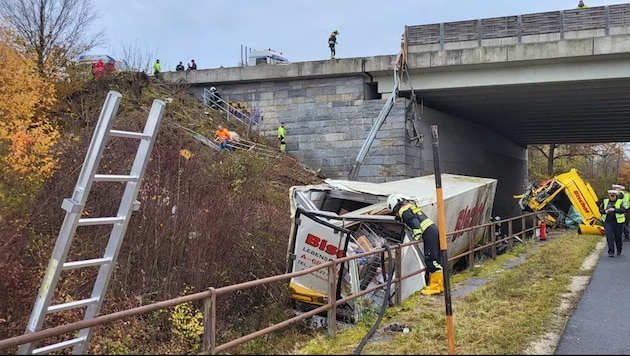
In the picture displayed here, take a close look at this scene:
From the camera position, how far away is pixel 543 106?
69.9 feet

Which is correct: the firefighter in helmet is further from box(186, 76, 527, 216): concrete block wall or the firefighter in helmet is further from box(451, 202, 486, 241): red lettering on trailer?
box(186, 76, 527, 216): concrete block wall

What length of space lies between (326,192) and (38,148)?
16.9 ft

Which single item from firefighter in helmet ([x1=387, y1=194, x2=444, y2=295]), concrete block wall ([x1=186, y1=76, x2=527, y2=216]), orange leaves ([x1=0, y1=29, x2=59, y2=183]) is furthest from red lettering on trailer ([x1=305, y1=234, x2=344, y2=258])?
concrete block wall ([x1=186, y1=76, x2=527, y2=216])

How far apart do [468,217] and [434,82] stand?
6.67 m

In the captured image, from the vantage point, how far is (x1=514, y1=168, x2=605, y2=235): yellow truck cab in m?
17.8

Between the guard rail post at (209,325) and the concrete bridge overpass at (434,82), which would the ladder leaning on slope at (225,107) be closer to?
the concrete bridge overpass at (434,82)

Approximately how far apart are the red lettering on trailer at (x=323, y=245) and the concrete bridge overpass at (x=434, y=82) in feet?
31.3

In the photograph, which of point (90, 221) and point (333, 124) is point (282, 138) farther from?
point (90, 221)

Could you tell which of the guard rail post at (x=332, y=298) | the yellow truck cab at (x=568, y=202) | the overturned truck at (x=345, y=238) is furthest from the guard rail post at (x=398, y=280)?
the yellow truck cab at (x=568, y=202)

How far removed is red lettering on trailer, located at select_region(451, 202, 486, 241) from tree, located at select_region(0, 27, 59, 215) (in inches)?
305

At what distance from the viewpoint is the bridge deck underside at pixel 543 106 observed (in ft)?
58.4

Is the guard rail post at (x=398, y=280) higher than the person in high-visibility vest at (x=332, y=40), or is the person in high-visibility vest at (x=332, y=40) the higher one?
the person in high-visibility vest at (x=332, y=40)

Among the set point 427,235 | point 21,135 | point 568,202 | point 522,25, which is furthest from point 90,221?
point 568,202

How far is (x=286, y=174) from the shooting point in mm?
16438
